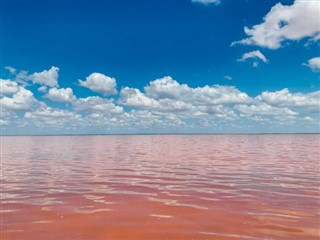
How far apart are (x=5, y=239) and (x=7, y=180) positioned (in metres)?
10.0

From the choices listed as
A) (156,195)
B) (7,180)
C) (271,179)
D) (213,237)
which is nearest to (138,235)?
(213,237)

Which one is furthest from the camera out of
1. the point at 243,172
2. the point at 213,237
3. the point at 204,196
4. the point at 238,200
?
the point at 243,172

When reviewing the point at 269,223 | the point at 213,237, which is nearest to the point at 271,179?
the point at 269,223

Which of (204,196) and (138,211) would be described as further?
(204,196)

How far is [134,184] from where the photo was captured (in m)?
14.2

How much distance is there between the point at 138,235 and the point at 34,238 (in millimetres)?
2406

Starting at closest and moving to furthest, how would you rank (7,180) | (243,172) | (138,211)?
(138,211)
(7,180)
(243,172)

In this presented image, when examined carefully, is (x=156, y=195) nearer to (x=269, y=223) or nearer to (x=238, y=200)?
(x=238, y=200)

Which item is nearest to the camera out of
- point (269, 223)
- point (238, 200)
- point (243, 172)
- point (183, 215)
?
point (269, 223)

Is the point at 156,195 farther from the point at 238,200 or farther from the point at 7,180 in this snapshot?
the point at 7,180

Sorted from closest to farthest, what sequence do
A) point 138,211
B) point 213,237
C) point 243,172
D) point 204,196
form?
1. point 213,237
2. point 138,211
3. point 204,196
4. point 243,172

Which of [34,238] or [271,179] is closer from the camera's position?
[34,238]

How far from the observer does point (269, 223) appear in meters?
7.89

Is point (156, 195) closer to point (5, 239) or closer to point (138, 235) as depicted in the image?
point (138, 235)
